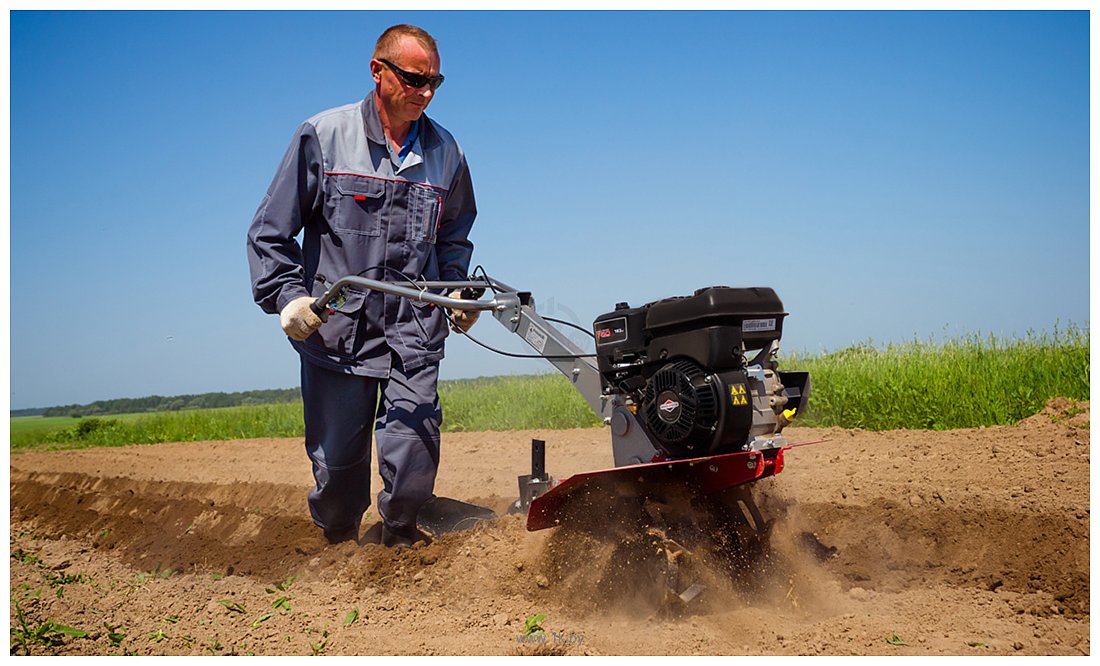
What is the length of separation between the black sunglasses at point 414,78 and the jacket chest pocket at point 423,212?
19.4 inches

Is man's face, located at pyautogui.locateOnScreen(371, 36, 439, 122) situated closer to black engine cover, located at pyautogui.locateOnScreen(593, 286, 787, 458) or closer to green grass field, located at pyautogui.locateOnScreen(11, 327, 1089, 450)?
black engine cover, located at pyautogui.locateOnScreen(593, 286, 787, 458)

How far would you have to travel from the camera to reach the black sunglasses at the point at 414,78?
14.6 ft

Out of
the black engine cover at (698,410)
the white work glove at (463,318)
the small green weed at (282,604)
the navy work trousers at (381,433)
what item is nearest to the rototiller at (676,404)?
the black engine cover at (698,410)

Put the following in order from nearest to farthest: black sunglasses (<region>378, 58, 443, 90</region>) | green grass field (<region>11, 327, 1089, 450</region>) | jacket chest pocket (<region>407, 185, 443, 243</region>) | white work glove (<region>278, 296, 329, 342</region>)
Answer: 1. white work glove (<region>278, 296, 329, 342</region>)
2. black sunglasses (<region>378, 58, 443, 90</region>)
3. jacket chest pocket (<region>407, 185, 443, 243</region>)
4. green grass field (<region>11, 327, 1089, 450</region>)

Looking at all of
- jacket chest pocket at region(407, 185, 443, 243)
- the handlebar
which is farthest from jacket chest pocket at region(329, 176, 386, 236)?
the handlebar

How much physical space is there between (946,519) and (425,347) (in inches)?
107

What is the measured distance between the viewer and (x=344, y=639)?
12.0ft

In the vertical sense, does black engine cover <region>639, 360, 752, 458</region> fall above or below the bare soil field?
above

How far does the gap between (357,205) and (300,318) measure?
0.65 metres

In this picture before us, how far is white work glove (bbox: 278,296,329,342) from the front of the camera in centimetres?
429

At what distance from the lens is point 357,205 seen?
459 centimetres

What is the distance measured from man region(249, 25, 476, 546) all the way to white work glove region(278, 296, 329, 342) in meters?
0.08

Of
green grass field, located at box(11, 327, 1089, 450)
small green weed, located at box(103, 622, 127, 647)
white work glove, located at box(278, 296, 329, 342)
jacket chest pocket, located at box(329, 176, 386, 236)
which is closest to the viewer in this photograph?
small green weed, located at box(103, 622, 127, 647)

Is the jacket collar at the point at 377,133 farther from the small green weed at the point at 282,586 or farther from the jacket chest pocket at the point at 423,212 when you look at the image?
the small green weed at the point at 282,586
